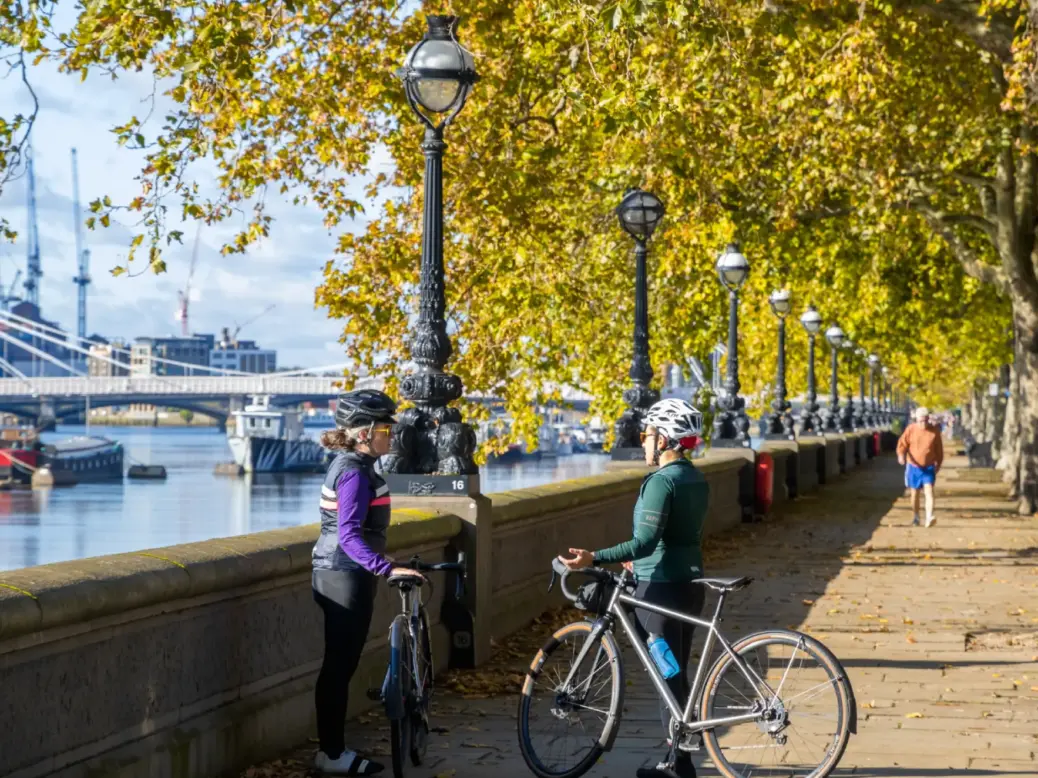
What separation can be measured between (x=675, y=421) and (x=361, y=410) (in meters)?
1.37

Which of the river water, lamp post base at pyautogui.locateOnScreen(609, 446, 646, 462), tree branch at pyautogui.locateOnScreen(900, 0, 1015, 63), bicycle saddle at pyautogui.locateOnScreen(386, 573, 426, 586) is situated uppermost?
tree branch at pyautogui.locateOnScreen(900, 0, 1015, 63)

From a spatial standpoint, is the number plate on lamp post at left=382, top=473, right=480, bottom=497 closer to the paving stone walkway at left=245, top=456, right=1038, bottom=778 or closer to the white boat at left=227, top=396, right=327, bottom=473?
the paving stone walkway at left=245, top=456, right=1038, bottom=778

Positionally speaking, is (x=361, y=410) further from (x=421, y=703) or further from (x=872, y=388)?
(x=872, y=388)

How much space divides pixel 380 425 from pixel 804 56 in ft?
50.9

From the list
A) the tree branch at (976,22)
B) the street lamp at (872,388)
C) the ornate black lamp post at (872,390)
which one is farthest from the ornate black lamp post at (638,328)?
the ornate black lamp post at (872,390)

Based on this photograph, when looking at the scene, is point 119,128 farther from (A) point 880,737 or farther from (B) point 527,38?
(A) point 880,737

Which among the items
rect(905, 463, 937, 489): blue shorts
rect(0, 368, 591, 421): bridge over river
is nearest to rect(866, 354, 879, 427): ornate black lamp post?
rect(0, 368, 591, 421): bridge over river

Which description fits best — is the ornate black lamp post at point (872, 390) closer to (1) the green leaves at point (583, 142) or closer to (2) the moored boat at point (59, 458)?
(1) the green leaves at point (583, 142)

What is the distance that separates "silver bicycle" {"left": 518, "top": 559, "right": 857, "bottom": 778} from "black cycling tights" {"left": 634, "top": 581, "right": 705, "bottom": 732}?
0.05 m

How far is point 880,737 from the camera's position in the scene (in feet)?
27.6

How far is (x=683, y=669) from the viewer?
288 inches

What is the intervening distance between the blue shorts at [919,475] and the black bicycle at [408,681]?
58.3 ft

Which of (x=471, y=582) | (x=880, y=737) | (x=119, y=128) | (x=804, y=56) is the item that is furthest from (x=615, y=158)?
(x=880, y=737)

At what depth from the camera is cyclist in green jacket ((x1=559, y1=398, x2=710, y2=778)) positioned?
7.14m
